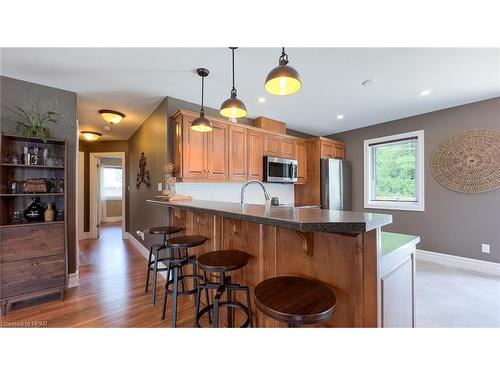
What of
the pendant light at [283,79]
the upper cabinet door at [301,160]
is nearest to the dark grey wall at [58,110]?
the pendant light at [283,79]

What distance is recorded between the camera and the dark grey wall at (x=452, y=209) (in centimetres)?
304

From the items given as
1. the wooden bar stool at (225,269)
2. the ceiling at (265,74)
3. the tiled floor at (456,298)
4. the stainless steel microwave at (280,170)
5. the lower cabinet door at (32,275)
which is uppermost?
the ceiling at (265,74)

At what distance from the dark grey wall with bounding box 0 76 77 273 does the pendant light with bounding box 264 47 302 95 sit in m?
2.68

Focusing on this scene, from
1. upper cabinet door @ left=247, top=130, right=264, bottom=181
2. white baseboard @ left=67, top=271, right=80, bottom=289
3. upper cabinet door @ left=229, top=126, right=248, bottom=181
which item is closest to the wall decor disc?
upper cabinet door @ left=247, top=130, right=264, bottom=181

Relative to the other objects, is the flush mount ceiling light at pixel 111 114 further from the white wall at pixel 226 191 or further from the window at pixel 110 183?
the window at pixel 110 183

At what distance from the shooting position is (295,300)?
92 cm

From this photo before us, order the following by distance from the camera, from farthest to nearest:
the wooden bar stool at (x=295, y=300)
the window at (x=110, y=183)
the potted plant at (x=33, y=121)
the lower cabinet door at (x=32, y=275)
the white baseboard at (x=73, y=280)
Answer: the window at (x=110, y=183) → the white baseboard at (x=73, y=280) → the potted plant at (x=33, y=121) → the lower cabinet door at (x=32, y=275) → the wooden bar stool at (x=295, y=300)

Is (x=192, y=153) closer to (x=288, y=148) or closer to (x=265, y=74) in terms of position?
(x=265, y=74)

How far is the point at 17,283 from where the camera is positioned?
2082 mm

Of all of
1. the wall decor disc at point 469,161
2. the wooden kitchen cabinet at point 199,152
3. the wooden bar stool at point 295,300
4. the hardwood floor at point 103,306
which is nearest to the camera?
the wooden bar stool at point 295,300

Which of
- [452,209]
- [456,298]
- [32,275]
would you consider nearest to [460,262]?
[452,209]

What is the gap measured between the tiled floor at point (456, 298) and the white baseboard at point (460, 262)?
6.7 inches
